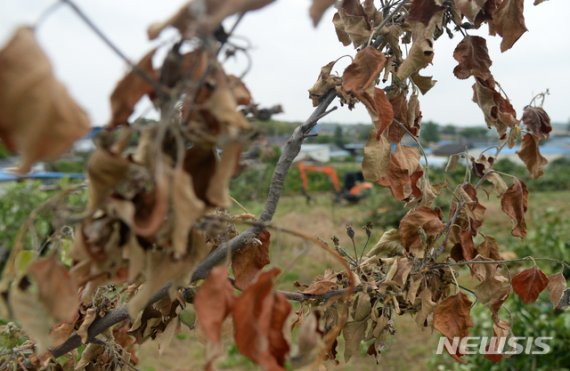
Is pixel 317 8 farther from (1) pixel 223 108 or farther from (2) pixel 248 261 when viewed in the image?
(2) pixel 248 261

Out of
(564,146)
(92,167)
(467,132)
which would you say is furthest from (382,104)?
(467,132)

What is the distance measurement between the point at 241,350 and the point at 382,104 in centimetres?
46

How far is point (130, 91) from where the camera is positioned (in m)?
0.54

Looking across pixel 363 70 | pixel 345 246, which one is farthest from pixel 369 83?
pixel 345 246

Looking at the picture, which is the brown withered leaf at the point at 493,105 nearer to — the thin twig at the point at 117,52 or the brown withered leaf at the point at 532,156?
the brown withered leaf at the point at 532,156

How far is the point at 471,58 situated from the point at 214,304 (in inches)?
28.1

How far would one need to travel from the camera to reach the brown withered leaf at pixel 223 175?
50cm

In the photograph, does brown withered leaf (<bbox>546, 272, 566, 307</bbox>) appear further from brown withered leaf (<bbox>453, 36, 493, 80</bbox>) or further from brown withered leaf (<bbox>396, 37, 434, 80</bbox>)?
brown withered leaf (<bbox>396, 37, 434, 80</bbox>)

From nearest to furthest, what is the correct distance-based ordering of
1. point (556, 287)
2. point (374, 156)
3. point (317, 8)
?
1. point (317, 8)
2. point (374, 156)
3. point (556, 287)

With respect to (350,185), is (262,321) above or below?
below

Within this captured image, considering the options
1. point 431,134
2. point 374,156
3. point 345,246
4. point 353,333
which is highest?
point 431,134

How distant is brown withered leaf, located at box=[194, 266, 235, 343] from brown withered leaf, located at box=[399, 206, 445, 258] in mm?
588

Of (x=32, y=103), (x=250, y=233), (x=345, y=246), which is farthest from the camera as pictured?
(x=345, y=246)

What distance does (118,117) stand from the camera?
548 mm
